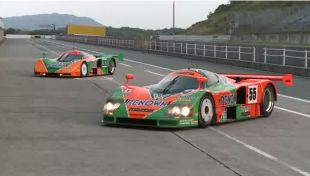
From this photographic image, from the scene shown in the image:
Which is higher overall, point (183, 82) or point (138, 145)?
point (183, 82)

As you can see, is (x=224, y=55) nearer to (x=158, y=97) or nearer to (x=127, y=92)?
(x=127, y=92)

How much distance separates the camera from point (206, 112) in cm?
1117

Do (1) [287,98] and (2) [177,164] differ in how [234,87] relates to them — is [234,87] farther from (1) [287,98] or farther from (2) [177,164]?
(1) [287,98]

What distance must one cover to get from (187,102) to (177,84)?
3.26 ft

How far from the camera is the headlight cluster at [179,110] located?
10641 millimetres

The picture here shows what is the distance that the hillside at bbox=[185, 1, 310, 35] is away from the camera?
93.4m

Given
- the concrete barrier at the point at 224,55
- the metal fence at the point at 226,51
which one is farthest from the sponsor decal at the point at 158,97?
the metal fence at the point at 226,51

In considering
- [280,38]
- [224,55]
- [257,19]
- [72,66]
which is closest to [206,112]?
[72,66]

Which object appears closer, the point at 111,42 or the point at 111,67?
the point at 111,67

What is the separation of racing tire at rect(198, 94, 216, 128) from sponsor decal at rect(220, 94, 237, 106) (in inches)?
16.8

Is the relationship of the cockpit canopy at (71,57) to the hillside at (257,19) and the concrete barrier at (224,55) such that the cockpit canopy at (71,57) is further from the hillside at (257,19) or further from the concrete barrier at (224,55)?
the hillside at (257,19)

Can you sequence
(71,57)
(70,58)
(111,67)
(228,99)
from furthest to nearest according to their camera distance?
(111,67), (71,57), (70,58), (228,99)

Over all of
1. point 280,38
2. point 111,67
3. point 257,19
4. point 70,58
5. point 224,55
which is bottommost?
point 224,55

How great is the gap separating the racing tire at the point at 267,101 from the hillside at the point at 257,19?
6806 cm
